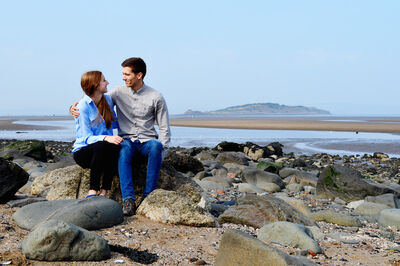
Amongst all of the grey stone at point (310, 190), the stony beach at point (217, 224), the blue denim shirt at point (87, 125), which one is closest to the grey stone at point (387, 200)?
the stony beach at point (217, 224)

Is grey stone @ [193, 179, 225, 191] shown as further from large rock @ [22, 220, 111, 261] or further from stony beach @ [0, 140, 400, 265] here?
large rock @ [22, 220, 111, 261]

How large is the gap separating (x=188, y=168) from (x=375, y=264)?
26.9 feet

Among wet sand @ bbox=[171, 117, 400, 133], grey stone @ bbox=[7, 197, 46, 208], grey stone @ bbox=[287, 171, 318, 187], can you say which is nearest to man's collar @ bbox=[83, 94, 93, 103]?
grey stone @ bbox=[7, 197, 46, 208]

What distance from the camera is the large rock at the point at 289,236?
4973 millimetres

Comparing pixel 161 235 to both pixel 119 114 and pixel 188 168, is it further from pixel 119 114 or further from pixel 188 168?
pixel 188 168

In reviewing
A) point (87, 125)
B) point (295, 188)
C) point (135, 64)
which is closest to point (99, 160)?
point (87, 125)

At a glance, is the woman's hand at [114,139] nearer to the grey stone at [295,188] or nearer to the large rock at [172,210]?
the large rock at [172,210]

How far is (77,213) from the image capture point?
15.6ft

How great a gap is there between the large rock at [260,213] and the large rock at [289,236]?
0.63m

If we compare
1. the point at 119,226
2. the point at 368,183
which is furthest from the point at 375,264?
the point at 368,183

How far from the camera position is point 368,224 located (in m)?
7.32

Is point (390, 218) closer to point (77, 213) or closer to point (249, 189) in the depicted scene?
point (249, 189)

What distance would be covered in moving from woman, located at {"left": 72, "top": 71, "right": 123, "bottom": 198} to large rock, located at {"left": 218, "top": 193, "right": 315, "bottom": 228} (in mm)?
1763

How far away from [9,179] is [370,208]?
6.35 m
